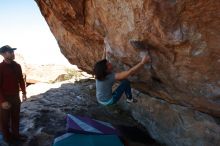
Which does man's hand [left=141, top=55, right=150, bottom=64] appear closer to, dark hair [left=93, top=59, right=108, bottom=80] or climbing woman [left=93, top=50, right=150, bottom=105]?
climbing woman [left=93, top=50, right=150, bottom=105]

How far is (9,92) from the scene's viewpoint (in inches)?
320

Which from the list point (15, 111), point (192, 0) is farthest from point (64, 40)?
point (192, 0)

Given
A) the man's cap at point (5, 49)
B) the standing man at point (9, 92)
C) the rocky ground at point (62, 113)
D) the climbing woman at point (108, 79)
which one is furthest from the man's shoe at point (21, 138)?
the climbing woman at point (108, 79)

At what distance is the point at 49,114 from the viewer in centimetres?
1053

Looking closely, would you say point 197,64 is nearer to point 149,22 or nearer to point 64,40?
point 149,22

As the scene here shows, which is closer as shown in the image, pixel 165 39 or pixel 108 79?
pixel 165 39

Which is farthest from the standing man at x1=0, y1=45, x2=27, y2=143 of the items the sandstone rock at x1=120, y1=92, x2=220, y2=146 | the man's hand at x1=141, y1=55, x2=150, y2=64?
the sandstone rock at x1=120, y1=92, x2=220, y2=146

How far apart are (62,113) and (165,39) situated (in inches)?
216

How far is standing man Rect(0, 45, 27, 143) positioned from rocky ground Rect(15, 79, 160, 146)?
0.54m

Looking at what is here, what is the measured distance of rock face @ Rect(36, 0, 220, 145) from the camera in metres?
5.61

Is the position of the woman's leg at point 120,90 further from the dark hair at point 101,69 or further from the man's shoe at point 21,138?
the man's shoe at point 21,138

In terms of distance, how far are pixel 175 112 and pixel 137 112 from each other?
2.22m

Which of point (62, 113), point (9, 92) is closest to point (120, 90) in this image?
point (9, 92)

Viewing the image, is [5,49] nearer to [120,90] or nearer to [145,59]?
[120,90]
